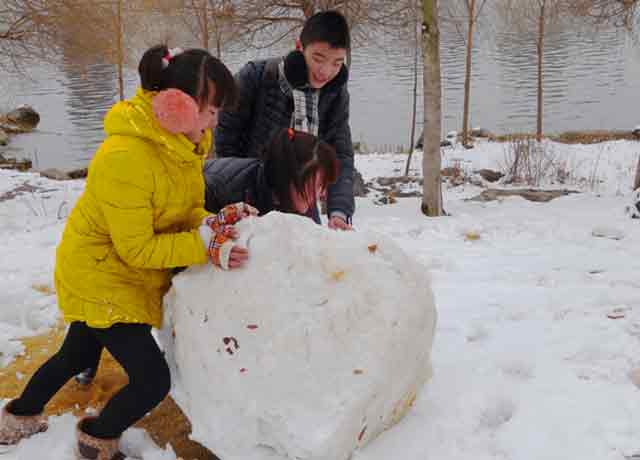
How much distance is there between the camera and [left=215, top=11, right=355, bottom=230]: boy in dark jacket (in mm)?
2777

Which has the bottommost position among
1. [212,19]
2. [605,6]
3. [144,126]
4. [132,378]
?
[132,378]

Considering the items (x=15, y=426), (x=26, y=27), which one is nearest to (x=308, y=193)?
(x=15, y=426)

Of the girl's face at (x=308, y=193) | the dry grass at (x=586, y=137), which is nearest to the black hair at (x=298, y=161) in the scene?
the girl's face at (x=308, y=193)

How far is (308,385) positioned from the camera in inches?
72.0

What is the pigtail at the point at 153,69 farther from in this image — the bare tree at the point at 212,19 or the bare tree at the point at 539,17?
the bare tree at the point at 539,17

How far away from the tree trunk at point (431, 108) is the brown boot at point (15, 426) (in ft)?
18.7

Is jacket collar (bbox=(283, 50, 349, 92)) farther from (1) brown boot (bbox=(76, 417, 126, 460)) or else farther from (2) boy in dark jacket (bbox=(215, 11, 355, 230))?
(1) brown boot (bbox=(76, 417, 126, 460))

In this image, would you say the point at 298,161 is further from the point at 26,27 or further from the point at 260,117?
the point at 26,27

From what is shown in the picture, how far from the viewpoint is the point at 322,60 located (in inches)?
109

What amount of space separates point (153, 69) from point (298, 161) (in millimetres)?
658

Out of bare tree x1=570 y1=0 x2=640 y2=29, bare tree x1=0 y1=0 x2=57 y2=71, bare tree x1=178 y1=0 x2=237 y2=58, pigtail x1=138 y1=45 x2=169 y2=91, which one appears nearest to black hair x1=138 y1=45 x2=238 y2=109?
pigtail x1=138 y1=45 x2=169 y2=91

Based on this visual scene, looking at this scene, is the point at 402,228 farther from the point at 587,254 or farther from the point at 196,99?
the point at 196,99

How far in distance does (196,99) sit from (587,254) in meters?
3.64

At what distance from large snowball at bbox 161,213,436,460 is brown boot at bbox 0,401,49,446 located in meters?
0.66
